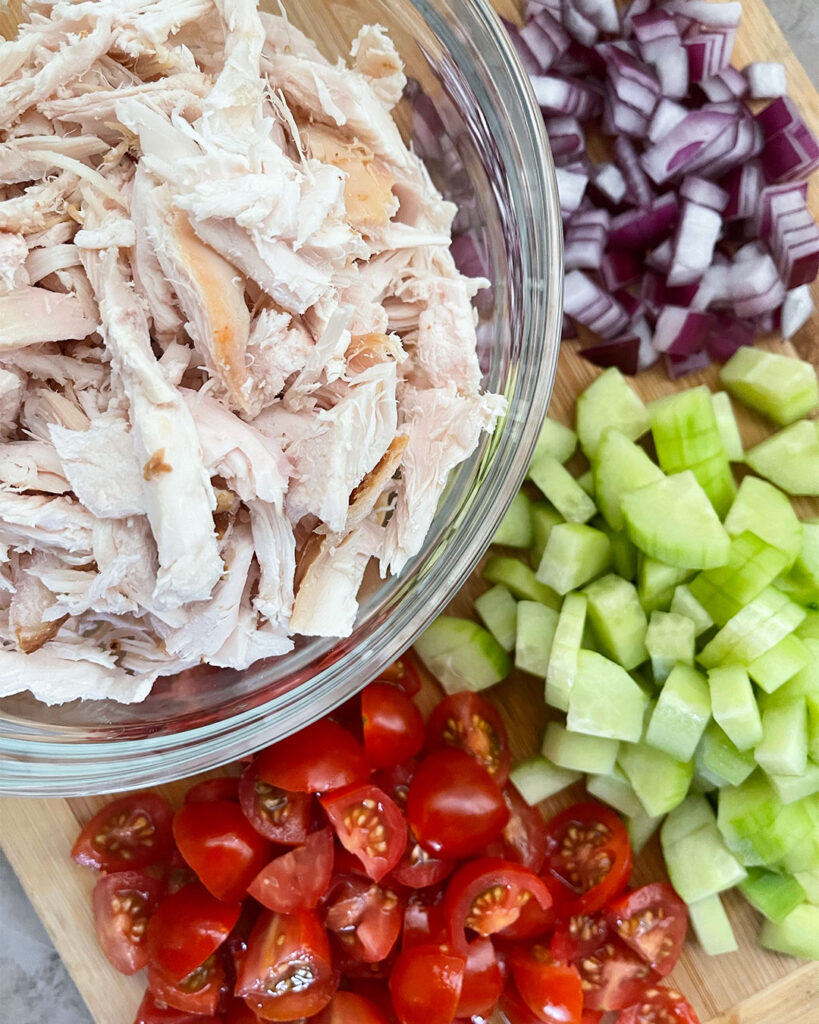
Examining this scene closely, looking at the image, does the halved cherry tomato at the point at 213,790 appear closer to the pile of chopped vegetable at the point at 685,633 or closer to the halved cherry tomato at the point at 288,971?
the halved cherry tomato at the point at 288,971

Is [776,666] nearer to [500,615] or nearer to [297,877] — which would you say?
[500,615]

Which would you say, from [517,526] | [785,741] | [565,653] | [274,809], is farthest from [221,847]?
[785,741]

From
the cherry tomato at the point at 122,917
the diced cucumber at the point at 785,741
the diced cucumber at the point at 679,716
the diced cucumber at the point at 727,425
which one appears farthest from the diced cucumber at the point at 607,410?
the cherry tomato at the point at 122,917

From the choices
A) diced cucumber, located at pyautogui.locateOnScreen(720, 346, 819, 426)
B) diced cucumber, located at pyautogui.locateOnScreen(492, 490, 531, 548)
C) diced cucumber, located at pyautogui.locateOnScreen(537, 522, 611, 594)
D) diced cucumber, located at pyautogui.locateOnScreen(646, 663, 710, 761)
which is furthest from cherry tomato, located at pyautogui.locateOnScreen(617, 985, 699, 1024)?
diced cucumber, located at pyautogui.locateOnScreen(720, 346, 819, 426)

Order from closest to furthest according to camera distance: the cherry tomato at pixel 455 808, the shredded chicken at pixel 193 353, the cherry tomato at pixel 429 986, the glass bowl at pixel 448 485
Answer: the shredded chicken at pixel 193 353 → the glass bowl at pixel 448 485 → the cherry tomato at pixel 429 986 → the cherry tomato at pixel 455 808

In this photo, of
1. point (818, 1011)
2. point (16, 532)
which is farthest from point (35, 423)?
point (818, 1011)

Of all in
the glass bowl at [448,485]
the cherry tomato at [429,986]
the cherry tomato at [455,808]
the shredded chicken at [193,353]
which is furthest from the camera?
the cherry tomato at [455,808]
